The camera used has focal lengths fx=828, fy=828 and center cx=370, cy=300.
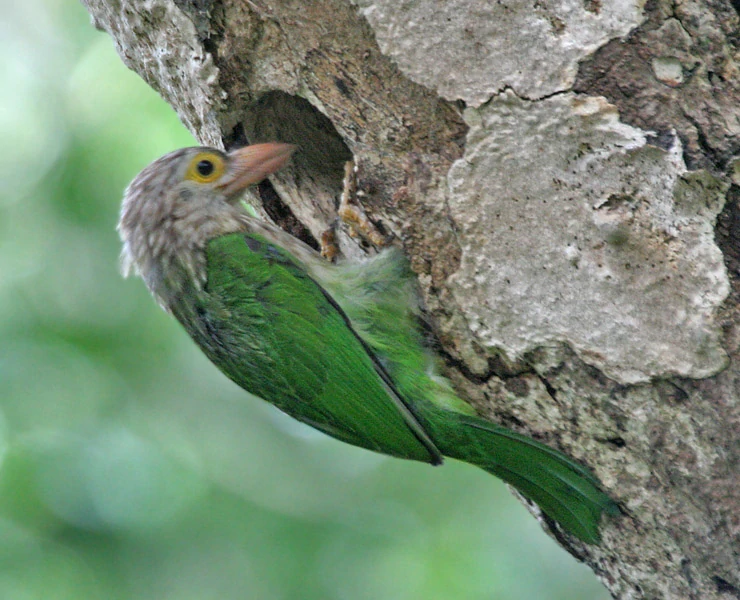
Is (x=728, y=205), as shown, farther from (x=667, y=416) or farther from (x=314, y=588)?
(x=314, y=588)

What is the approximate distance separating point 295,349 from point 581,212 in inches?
42.0

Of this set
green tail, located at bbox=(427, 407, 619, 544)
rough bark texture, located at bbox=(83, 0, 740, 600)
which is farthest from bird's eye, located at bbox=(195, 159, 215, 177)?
green tail, located at bbox=(427, 407, 619, 544)

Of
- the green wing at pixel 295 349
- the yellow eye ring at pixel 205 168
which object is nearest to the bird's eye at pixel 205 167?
the yellow eye ring at pixel 205 168

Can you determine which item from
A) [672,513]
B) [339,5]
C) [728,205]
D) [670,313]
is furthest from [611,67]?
[672,513]

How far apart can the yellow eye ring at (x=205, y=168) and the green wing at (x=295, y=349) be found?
Result: 10.0 inches

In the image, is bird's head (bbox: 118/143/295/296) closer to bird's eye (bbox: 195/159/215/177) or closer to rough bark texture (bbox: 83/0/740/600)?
bird's eye (bbox: 195/159/215/177)

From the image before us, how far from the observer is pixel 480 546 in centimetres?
509

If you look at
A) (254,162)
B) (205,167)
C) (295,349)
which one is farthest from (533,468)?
(205,167)

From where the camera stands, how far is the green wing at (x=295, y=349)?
103 inches

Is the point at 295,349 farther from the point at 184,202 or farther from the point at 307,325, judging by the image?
the point at 184,202

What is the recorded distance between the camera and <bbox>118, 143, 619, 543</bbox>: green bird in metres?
2.41

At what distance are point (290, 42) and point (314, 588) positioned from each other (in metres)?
3.35

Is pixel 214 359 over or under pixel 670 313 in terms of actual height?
over

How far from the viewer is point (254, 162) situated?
2.92 meters
